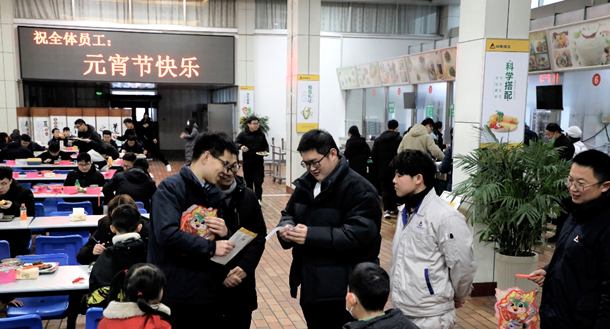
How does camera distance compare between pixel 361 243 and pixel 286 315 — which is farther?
→ pixel 286 315

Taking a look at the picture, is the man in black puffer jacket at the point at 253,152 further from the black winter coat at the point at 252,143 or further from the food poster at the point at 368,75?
the food poster at the point at 368,75

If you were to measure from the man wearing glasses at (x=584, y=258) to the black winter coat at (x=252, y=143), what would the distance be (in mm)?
7999

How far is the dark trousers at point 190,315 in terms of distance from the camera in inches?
119

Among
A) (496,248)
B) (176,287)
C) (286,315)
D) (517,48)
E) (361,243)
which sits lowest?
(286,315)

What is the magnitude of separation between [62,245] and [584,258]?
4.76 m

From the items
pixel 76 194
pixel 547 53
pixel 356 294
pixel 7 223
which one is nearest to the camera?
pixel 356 294

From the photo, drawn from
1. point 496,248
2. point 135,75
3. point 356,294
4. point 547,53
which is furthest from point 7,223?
point 135,75

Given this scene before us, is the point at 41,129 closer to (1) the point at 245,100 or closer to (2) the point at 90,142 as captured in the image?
(2) the point at 90,142

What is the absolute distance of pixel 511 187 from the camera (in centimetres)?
512

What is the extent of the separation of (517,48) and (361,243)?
3571mm

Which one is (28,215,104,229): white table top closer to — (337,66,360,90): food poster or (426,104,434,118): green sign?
(426,104,434,118): green sign

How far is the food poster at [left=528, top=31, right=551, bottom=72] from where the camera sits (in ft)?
31.3

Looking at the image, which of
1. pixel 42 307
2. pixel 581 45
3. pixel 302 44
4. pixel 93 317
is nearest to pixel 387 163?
pixel 302 44

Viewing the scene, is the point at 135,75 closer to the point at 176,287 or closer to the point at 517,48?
the point at 517,48
